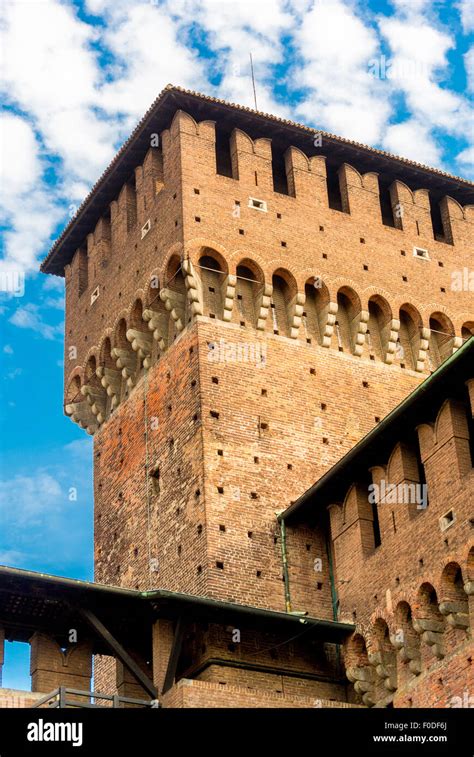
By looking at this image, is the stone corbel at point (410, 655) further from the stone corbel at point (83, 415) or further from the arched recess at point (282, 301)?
the stone corbel at point (83, 415)

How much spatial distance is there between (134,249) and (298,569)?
24.3 feet

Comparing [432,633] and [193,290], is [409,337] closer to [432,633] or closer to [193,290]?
[193,290]

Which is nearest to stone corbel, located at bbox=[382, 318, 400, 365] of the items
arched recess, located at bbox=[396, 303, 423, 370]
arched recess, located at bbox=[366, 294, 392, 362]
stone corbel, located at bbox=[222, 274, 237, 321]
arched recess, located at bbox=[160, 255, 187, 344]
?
arched recess, located at bbox=[366, 294, 392, 362]

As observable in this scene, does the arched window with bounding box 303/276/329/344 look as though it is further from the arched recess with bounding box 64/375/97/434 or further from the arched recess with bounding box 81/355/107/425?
the arched recess with bounding box 64/375/97/434

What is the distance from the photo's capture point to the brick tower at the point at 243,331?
74.2 ft

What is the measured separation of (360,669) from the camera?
807 inches

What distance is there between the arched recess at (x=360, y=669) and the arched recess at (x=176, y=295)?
652 centimetres

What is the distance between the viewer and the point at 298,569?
73.4ft

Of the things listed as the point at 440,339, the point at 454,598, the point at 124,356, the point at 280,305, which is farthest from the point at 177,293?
the point at 454,598

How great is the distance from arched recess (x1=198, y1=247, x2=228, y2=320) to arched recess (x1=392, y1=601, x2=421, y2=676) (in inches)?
265

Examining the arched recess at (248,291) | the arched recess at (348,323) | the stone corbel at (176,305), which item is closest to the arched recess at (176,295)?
the stone corbel at (176,305)

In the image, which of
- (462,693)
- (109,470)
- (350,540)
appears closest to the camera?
(462,693)
